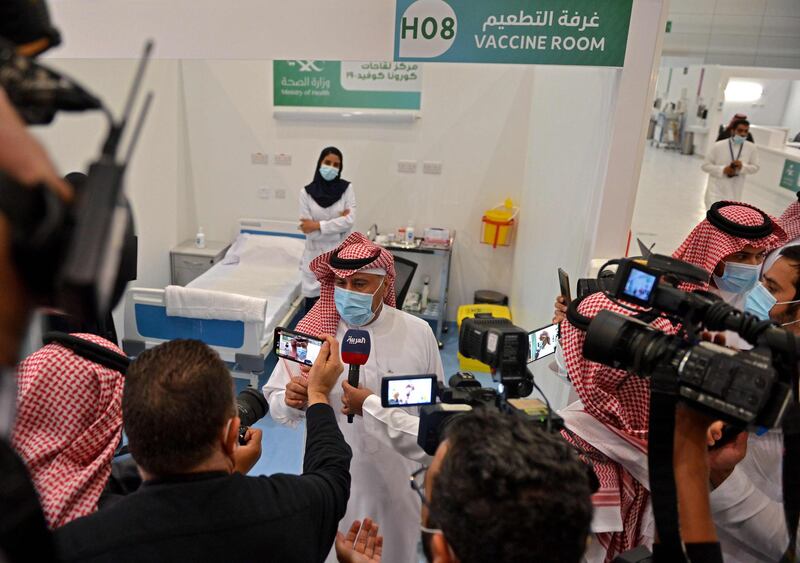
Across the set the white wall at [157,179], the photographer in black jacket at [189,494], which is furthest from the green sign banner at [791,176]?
the photographer in black jacket at [189,494]

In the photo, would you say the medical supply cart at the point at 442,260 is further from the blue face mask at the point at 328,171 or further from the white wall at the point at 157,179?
the white wall at the point at 157,179

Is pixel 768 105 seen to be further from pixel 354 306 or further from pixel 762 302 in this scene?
pixel 354 306

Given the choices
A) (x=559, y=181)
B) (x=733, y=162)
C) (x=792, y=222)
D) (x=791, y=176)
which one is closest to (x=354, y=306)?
(x=559, y=181)

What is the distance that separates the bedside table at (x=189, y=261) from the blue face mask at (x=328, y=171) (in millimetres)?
1695

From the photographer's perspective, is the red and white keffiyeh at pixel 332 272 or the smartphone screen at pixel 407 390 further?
the red and white keffiyeh at pixel 332 272

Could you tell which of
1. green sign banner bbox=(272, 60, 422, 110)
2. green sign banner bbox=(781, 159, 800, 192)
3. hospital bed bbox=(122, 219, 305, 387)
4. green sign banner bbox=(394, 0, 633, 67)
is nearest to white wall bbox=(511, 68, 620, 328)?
green sign banner bbox=(394, 0, 633, 67)

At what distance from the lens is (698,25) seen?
982 cm

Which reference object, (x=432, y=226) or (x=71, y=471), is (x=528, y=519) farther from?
(x=432, y=226)

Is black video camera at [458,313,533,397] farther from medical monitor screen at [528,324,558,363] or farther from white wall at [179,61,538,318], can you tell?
white wall at [179,61,538,318]

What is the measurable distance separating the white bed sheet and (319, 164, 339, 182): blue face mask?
1135mm

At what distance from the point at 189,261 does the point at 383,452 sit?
13.8 ft

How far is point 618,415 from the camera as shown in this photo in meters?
1.71

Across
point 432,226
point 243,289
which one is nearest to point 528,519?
point 243,289

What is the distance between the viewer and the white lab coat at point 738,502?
1610 millimetres
